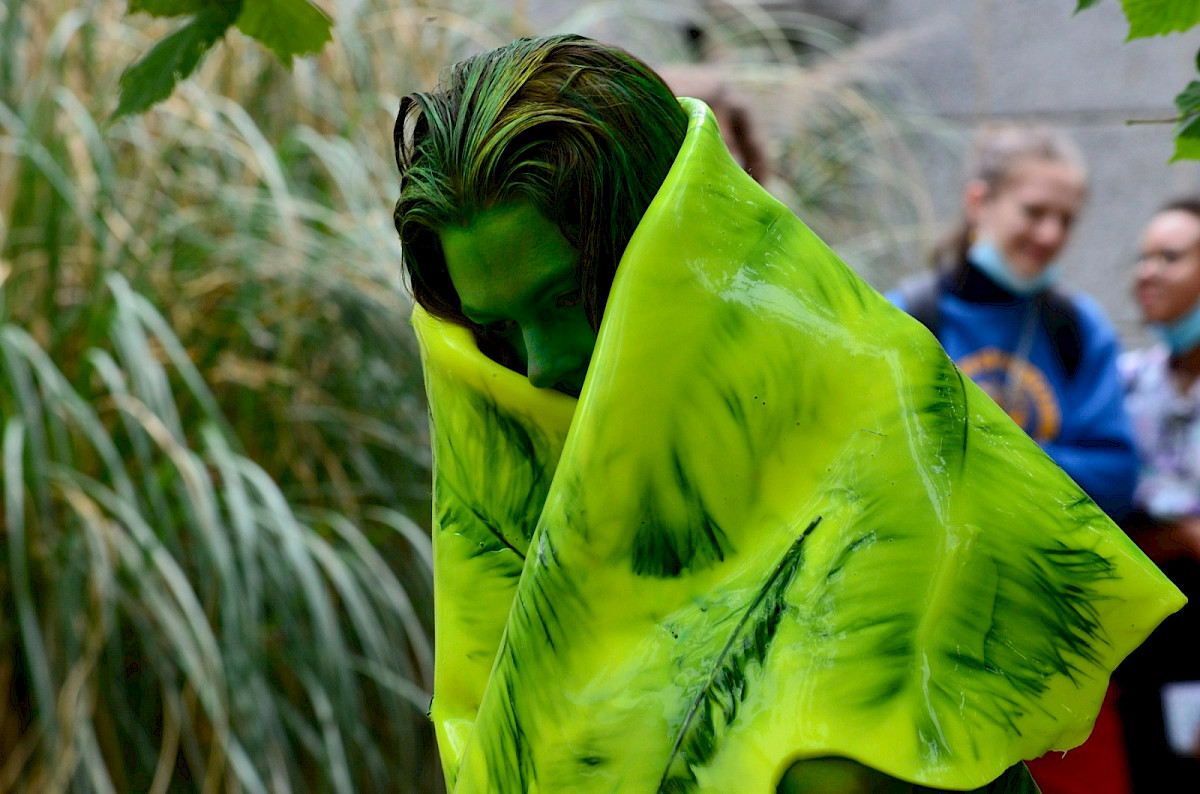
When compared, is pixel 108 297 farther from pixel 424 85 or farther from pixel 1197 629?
pixel 1197 629

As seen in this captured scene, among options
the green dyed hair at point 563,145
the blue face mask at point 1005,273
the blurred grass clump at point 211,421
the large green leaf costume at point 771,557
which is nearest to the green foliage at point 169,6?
the green dyed hair at point 563,145

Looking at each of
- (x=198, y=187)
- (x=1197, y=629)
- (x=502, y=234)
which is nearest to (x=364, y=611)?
(x=198, y=187)

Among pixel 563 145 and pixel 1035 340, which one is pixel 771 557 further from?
pixel 1035 340

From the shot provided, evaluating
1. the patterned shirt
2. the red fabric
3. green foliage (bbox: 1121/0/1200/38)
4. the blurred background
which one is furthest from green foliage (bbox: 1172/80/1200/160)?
the patterned shirt

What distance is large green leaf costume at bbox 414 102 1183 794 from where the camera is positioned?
3.38 ft

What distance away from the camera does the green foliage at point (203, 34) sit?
57.9 inches

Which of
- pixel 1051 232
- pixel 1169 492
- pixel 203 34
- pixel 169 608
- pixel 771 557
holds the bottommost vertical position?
pixel 169 608

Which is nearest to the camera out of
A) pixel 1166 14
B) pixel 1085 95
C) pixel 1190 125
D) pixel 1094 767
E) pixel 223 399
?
pixel 1166 14

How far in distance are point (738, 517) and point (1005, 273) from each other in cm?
207

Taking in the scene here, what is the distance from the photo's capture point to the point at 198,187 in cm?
404

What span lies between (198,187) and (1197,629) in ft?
9.25

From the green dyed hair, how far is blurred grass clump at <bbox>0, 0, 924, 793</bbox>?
204 cm

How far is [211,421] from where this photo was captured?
3488 mm

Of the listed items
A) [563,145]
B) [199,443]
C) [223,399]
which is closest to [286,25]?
[563,145]
